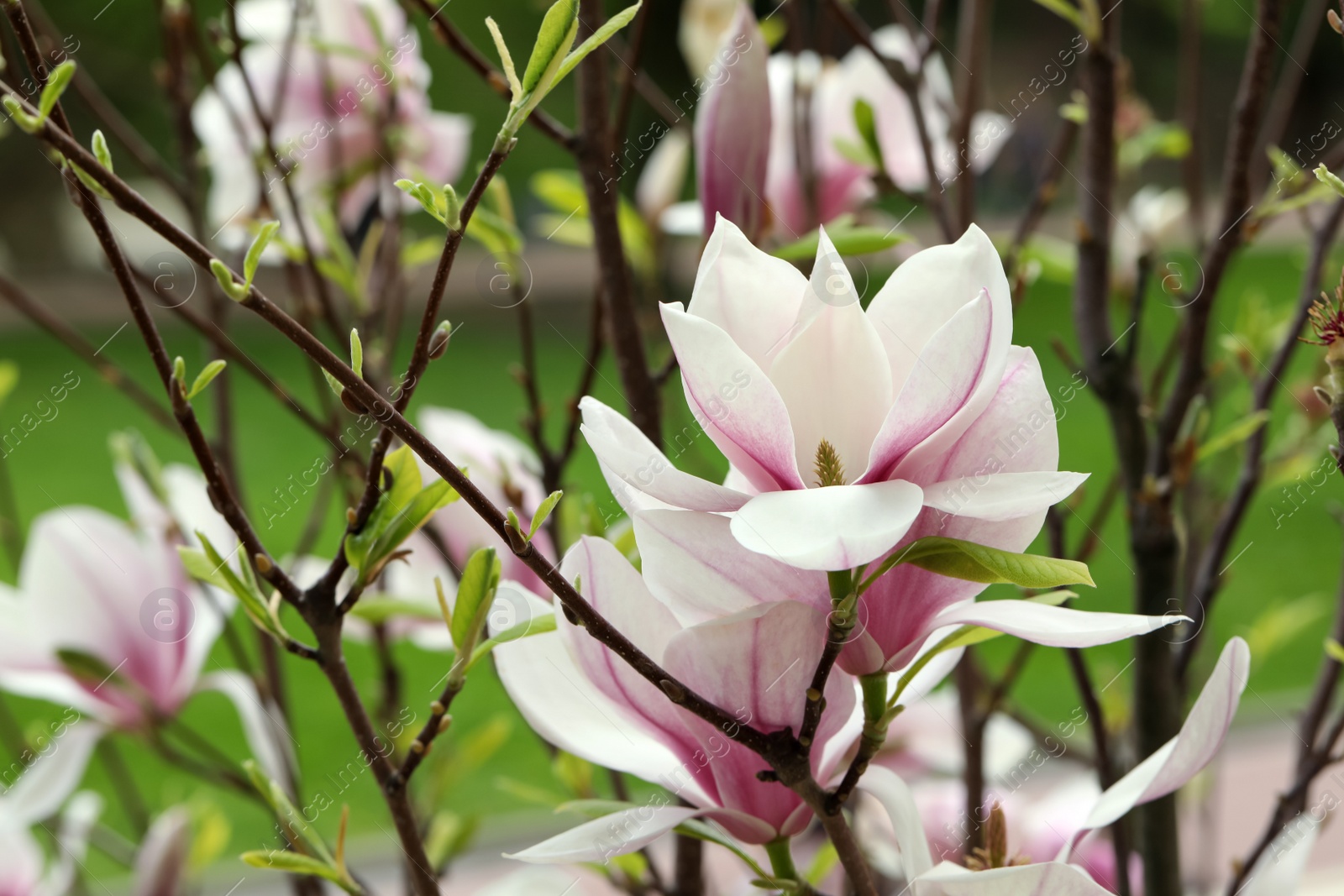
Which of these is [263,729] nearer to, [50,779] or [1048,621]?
[50,779]

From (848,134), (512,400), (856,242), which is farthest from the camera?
(512,400)

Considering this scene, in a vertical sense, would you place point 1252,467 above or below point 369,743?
above

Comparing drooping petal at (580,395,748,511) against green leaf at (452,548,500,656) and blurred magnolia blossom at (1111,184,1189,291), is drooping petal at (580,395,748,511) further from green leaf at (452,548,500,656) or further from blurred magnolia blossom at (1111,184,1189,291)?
blurred magnolia blossom at (1111,184,1189,291)

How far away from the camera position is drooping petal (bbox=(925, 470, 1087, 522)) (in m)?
0.18

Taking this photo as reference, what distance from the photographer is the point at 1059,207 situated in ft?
21.2

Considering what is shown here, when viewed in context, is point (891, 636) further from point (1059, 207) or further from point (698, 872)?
point (1059, 207)

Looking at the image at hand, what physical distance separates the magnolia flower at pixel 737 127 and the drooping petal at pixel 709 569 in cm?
15

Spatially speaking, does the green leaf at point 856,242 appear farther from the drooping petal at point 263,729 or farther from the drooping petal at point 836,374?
the drooping petal at point 263,729

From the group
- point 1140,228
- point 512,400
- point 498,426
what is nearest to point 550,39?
point 1140,228

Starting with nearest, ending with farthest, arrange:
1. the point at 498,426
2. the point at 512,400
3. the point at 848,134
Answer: the point at 848,134 < the point at 498,426 < the point at 512,400

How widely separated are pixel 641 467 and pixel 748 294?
4 centimetres

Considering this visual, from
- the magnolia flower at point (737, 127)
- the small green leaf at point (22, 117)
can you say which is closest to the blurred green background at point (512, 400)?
the magnolia flower at point (737, 127)

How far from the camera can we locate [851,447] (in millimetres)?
214

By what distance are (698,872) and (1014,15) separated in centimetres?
655
